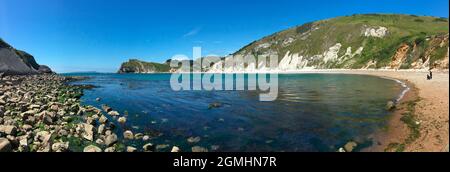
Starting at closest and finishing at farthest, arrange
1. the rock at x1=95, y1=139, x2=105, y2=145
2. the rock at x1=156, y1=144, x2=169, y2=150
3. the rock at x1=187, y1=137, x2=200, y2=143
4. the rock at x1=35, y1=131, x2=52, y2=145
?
the rock at x1=35, y1=131, x2=52, y2=145 → the rock at x1=156, y1=144, x2=169, y2=150 → the rock at x1=95, y1=139, x2=105, y2=145 → the rock at x1=187, y1=137, x2=200, y2=143

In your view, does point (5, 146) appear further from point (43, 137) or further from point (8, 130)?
point (8, 130)

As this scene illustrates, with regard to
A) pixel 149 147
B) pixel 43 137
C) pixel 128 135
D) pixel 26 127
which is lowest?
pixel 149 147

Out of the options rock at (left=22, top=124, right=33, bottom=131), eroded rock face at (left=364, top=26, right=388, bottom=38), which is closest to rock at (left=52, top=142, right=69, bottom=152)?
rock at (left=22, top=124, right=33, bottom=131)

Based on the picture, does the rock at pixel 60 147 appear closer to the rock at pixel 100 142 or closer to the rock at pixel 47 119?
the rock at pixel 100 142

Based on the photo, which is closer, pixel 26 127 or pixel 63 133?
pixel 63 133

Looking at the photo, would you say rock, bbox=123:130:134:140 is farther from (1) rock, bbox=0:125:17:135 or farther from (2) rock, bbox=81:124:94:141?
(1) rock, bbox=0:125:17:135

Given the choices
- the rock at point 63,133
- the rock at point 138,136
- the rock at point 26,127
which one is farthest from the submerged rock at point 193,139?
the rock at point 26,127

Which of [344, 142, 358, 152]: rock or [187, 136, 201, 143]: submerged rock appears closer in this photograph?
[344, 142, 358, 152]: rock

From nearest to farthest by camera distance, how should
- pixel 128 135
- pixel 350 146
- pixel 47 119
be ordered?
pixel 350 146 < pixel 128 135 < pixel 47 119

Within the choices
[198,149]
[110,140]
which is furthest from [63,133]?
[198,149]

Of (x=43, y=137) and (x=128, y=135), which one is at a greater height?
(x=43, y=137)
